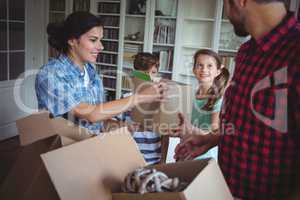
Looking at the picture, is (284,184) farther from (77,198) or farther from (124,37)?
(124,37)

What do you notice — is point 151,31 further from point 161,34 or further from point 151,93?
point 151,93

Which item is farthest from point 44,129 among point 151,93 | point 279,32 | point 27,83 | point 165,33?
point 27,83

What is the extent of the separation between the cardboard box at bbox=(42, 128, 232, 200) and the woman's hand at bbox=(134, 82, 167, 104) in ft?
1.74

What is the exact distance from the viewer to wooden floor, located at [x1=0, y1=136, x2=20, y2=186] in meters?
2.93

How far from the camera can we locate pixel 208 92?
2074 millimetres

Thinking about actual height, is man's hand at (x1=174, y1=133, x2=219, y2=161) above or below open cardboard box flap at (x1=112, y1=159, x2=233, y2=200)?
below

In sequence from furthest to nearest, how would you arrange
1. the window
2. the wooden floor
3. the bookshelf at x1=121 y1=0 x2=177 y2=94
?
the bookshelf at x1=121 y1=0 x2=177 y2=94 → the window → the wooden floor

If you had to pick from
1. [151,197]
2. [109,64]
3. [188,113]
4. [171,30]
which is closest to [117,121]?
[188,113]

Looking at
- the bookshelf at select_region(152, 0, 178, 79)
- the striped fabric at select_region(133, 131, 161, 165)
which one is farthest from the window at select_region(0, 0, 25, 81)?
the striped fabric at select_region(133, 131, 161, 165)

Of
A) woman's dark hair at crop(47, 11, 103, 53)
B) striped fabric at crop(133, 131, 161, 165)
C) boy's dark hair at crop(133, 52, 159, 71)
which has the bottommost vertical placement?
striped fabric at crop(133, 131, 161, 165)

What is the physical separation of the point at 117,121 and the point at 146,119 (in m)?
0.34

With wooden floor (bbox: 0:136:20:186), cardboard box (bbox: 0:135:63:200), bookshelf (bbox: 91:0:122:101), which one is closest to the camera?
cardboard box (bbox: 0:135:63:200)

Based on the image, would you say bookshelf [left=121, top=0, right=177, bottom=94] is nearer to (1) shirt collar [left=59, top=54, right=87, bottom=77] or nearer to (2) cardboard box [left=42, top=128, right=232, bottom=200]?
(1) shirt collar [left=59, top=54, right=87, bottom=77]

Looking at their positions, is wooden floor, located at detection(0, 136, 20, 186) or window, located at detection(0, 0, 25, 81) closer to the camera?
wooden floor, located at detection(0, 136, 20, 186)
